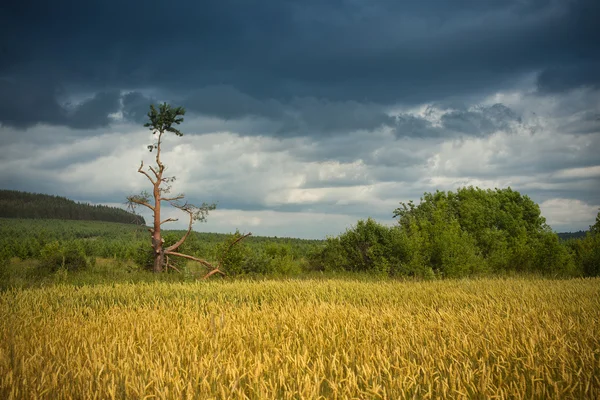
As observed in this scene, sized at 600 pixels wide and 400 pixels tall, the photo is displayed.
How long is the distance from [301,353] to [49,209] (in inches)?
6663

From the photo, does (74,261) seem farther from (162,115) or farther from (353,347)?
(353,347)

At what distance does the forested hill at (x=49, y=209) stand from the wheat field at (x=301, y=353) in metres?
140

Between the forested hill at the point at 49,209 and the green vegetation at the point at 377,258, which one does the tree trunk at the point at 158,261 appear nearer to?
the green vegetation at the point at 377,258

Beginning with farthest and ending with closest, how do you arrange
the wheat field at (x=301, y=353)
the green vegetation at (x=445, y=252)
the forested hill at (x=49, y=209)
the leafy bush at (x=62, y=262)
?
the forested hill at (x=49, y=209) < the green vegetation at (x=445, y=252) < the leafy bush at (x=62, y=262) < the wheat field at (x=301, y=353)

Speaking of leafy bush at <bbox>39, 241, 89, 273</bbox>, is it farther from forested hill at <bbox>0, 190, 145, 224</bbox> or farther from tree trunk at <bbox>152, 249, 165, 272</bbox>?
forested hill at <bbox>0, 190, 145, 224</bbox>

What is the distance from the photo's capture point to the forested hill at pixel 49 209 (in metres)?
141

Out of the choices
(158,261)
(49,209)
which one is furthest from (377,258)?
(49,209)

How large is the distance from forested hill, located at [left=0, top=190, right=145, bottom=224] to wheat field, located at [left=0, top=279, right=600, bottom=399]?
14008 centimetres

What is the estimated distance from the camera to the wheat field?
388 cm

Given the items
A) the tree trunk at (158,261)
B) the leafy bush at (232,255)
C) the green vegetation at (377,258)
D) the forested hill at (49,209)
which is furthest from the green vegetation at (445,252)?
the forested hill at (49,209)

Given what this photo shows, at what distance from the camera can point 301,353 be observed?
17.8 ft

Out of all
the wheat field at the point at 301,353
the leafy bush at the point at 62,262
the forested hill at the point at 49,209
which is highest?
the forested hill at the point at 49,209

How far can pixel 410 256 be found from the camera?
2206cm

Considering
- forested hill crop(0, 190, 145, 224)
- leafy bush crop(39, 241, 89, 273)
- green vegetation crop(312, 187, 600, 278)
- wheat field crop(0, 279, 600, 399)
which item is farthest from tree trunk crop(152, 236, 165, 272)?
forested hill crop(0, 190, 145, 224)
